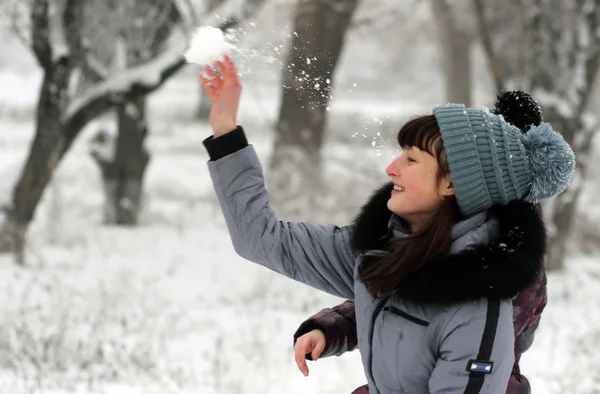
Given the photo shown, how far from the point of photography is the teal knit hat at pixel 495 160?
1.91 meters

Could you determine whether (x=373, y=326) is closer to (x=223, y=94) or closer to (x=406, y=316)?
(x=406, y=316)

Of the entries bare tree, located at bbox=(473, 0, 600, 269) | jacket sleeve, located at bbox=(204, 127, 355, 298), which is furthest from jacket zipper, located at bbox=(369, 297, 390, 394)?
bare tree, located at bbox=(473, 0, 600, 269)

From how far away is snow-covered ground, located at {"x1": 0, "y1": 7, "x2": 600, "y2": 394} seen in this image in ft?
14.8

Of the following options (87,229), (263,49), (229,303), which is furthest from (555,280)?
(263,49)

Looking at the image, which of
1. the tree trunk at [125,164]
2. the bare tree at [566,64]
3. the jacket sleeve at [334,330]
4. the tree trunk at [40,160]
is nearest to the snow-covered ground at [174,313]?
the tree trunk at [40,160]

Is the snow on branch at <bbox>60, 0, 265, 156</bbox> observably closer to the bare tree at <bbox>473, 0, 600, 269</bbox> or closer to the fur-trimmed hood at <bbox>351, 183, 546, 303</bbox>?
the bare tree at <bbox>473, 0, 600, 269</bbox>

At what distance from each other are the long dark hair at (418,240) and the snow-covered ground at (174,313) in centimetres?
26

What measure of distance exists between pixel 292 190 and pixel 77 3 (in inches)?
165

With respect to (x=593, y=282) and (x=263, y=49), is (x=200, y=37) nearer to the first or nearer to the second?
(x=263, y=49)

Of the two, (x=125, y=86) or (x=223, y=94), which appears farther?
(x=125, y=86)

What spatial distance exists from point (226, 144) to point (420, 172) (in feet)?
1.71

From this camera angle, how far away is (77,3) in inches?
268

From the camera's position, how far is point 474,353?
176 centimetres

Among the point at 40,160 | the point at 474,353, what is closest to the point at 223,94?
the point at 474,353
